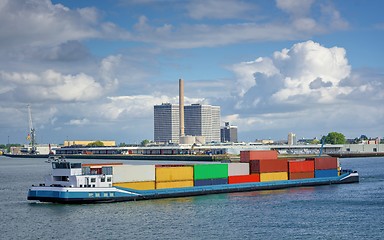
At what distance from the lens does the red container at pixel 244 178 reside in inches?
2894

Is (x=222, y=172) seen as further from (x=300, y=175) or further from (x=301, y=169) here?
(x=301, y=169)

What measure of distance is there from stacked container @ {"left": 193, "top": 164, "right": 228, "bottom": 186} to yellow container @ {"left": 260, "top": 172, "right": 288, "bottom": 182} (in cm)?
629

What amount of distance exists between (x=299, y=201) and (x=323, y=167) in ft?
72.9

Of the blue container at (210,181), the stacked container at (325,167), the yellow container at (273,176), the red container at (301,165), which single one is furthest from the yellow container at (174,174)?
the stacked container at (325,167)

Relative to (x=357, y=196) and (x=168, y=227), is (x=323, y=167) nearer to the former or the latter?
(x=357, y=196)

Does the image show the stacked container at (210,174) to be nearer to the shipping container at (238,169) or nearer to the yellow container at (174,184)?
the shipping container at (238,169)

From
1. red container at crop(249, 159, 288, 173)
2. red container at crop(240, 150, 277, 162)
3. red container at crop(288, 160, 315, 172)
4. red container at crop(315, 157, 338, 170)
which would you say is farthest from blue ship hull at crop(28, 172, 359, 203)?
red container at crop(315, 157, 338, 170)

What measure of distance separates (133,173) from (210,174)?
10668mm

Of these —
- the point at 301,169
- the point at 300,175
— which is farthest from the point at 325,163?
the point at 300,175

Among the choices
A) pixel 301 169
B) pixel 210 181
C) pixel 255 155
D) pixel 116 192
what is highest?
pixel 255 155

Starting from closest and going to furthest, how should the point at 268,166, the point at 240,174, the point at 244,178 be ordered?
the point at 240,174 < the point at 244,178 < the point at 268,166

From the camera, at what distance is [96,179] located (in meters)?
61.3

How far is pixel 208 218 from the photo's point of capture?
5319 centimetres

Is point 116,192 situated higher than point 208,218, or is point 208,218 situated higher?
point 116,192
